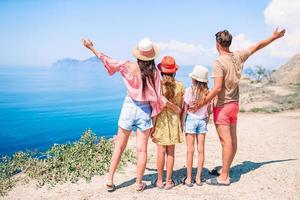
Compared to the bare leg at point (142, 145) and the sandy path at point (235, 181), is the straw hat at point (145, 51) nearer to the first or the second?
the bare leg at point (142, 145)

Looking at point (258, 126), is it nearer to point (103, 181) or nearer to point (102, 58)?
point (103, 181)

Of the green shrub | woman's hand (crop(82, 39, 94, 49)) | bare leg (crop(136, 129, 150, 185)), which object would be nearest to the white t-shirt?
bare leg (crop(136, 129, 150, 185))

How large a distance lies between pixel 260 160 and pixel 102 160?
135 inches

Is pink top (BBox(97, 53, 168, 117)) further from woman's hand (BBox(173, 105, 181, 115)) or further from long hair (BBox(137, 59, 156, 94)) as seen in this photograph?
woman's hand (BBox(173, 105, 181, 115))

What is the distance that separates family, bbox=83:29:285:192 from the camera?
5.21 metres

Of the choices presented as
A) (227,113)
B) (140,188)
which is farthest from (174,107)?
(140,188)

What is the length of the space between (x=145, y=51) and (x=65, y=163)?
321cm

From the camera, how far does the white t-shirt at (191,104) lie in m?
5.58

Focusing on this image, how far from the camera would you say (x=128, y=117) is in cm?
537

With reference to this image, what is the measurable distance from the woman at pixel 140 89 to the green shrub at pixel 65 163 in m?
1.77

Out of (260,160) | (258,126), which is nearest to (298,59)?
(258,126)

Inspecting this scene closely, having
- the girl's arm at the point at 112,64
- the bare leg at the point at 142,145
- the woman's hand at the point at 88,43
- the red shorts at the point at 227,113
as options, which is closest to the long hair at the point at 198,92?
the red shorts at the point at 227,113

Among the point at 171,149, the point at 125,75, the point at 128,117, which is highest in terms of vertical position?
the point at 125,75

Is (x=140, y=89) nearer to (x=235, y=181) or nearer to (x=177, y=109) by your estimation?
(x=177, y=109)
